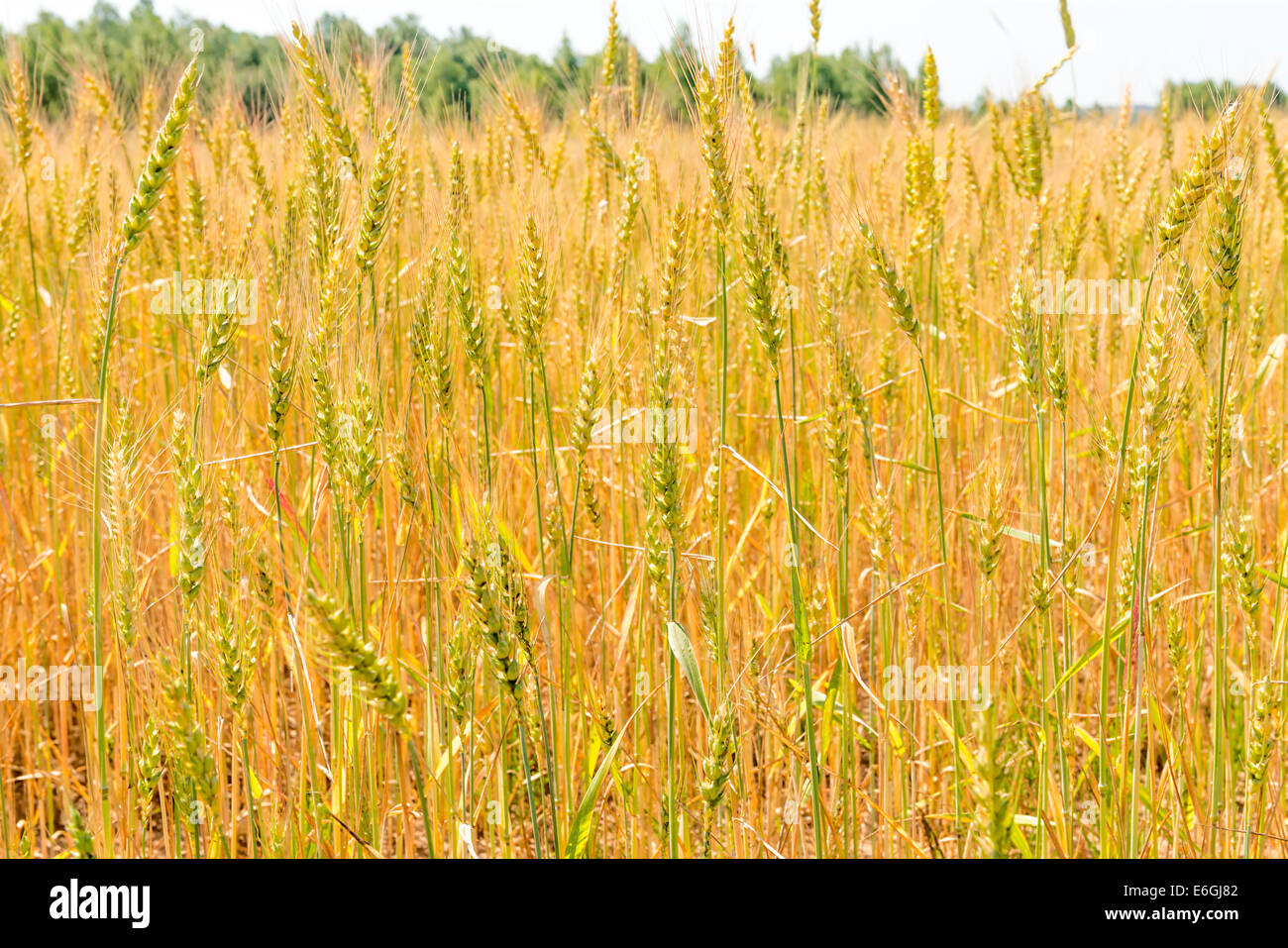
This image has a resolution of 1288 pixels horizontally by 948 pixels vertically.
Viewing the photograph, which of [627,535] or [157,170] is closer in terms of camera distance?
[157,170]

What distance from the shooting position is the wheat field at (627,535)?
1.01 m

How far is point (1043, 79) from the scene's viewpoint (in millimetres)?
1931

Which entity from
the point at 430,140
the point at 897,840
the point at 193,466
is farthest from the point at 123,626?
the point at 430,140

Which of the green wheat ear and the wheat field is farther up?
the green wheat ear

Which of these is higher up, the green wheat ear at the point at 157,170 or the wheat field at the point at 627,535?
the green wheat ear at the point at 157,170

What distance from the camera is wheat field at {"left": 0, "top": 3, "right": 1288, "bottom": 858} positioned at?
1.01m

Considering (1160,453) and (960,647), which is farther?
(960,647)

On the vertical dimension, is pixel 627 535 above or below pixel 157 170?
below

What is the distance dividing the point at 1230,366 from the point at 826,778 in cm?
90

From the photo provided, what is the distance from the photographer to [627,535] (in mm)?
1966

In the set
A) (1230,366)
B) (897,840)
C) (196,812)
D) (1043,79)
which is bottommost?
(897,840)

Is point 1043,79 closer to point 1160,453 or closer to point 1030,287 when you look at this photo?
point 1030,287
